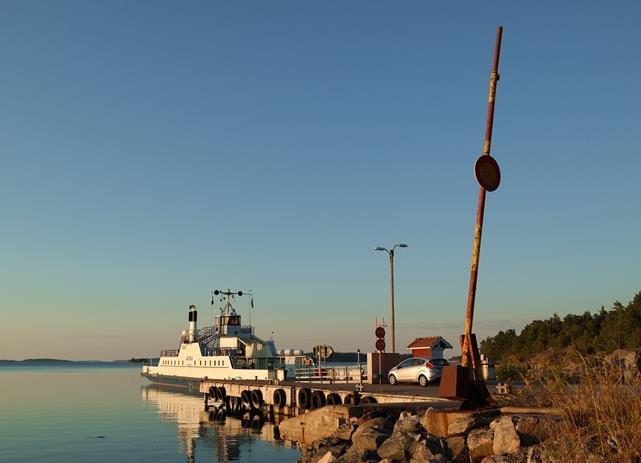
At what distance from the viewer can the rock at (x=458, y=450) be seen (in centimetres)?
1563

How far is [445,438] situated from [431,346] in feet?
92.7

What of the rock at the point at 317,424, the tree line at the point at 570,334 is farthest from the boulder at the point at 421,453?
the tree line at the point at 570,334

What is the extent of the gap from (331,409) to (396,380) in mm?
14458

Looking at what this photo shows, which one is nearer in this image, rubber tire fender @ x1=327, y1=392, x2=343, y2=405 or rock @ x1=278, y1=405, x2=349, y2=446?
rock @ x1=278, y1=405, x2=349, y2=446

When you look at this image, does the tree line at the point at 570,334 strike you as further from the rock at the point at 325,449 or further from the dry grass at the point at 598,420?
the dry grass at the point at 598,420

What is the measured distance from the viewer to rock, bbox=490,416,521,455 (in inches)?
556

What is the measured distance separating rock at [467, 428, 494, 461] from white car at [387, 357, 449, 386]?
20.4 m

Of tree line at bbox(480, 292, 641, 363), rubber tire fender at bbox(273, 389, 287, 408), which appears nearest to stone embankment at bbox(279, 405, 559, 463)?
rubber tire fender at bbox(273, 389, 287, 408)

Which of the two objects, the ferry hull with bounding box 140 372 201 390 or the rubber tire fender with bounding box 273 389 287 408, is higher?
the rubber tire fender with bounding box 273 389 287 408

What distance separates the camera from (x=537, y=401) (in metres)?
15.4

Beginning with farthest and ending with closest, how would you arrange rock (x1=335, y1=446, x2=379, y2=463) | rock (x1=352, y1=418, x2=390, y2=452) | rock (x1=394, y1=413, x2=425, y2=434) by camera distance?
rock (x1=352, y1=418, x2=390, y2=452) → rock (x1=394, y1=413, x2=425, y2=434) → rock (x1=335, y1=446, x2=379, y2=463)

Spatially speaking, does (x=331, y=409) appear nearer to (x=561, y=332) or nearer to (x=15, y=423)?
(x=15, y=423)

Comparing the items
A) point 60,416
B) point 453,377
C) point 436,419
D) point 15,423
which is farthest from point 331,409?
point 60,416

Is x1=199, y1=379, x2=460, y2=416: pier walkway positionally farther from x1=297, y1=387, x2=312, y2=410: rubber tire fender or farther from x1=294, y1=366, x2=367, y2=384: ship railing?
x1=294, y1=366, x2=367, y2=384: ship railing
